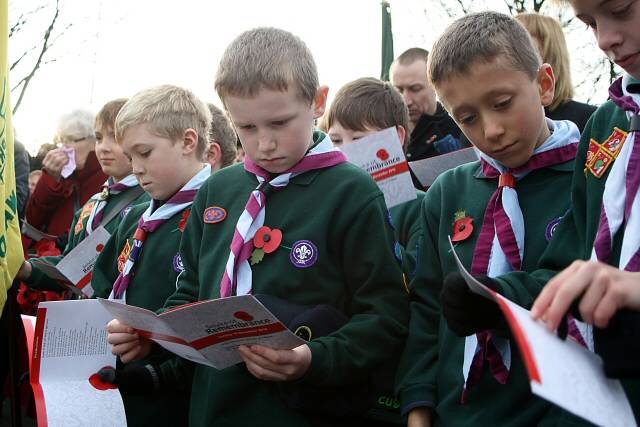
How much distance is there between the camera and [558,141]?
244 centimetres

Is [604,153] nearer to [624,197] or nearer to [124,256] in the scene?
[624,197]

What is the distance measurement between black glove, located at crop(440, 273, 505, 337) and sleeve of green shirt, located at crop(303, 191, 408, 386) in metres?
0.74

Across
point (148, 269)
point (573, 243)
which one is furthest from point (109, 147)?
point (573, 243)

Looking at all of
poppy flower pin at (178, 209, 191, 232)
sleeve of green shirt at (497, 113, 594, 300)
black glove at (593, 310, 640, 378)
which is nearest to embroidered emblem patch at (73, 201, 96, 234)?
poppy flower pin at (178, 209, 191, 232)

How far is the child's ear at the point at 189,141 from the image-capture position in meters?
3.79

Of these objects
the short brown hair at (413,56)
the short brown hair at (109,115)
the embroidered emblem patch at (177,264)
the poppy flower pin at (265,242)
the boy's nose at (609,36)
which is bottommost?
the embroidered emblem patch at (177,264)

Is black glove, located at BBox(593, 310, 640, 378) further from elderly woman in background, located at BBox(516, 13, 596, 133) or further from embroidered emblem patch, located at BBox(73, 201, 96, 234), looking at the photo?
embroidered emblem patch, located at BBox(73, 201, 96, 234)

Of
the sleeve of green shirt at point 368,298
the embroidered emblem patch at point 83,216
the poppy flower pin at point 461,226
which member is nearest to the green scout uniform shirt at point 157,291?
the sleeve of green shirt at point 368,298

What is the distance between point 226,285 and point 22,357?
3.37m

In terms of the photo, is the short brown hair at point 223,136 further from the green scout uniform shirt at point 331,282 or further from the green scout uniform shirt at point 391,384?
the green scout uniform shirt at point 331,282

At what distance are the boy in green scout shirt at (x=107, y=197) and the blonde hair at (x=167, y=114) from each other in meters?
0.72

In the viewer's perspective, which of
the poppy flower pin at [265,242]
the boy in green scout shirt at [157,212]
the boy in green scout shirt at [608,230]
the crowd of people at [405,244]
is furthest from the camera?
the boy in green scout shirt at [157,212]

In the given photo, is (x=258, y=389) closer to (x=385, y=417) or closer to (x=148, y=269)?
(x=385, y=417)

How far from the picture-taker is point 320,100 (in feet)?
9.76
